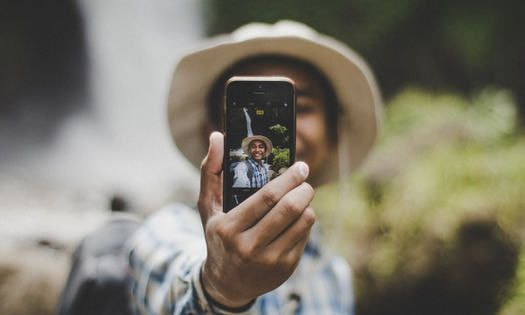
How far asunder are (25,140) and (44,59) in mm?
515

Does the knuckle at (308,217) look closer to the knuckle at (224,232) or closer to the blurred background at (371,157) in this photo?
the knuckle at (224,232)

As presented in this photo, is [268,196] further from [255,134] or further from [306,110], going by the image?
[306,110]

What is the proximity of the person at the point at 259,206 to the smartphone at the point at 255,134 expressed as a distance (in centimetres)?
2

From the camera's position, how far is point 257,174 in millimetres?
598

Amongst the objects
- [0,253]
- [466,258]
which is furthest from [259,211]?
[0,253]

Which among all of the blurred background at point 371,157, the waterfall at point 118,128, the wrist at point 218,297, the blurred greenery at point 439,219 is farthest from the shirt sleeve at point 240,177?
the waterfall at point 118,128

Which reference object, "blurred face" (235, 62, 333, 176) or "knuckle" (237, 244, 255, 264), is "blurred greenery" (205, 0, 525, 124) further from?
"knuckle" (237, 244, 255, 264)

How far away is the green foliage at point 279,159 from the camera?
595 millimetres

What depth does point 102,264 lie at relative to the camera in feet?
3.14

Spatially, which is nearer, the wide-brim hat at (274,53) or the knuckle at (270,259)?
the knuckle at (270,259)

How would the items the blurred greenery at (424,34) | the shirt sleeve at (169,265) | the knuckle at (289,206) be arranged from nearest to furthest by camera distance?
the knuckle at (289,206), the shirt sleeve at (169,265), the blurred greenery at (424,34)

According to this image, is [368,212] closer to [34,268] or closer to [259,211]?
[34,268]

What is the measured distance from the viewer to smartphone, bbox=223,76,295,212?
1.95 ft

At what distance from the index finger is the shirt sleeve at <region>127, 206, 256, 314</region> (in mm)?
132
